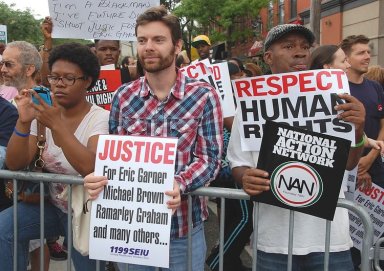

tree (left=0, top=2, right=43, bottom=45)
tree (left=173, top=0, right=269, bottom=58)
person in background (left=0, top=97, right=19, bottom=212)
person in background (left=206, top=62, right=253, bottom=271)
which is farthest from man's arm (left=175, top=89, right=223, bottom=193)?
tree (left=0, top=2, right=43, bottom=45)

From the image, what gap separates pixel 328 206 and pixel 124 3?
2885 mm

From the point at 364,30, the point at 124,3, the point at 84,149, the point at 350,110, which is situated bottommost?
the point at 84,149

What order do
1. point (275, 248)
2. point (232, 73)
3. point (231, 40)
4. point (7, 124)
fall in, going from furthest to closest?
point (231, 40), point (232, 73), point (7, 124), point (275, 248)

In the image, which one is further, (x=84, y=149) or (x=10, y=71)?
(x=10, y=71)

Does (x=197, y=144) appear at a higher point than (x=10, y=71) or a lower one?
lower

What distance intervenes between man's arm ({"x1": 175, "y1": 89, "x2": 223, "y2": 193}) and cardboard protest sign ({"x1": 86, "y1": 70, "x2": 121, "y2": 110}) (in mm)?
1918

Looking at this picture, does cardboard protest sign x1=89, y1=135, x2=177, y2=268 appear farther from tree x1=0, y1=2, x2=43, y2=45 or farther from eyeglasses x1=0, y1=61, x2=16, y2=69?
tree x1=0, y1=2, x2=43, y2=45

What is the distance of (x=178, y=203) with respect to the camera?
7.68ft

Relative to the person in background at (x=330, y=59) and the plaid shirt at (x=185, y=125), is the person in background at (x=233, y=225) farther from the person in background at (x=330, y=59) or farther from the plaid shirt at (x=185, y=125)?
the plaid shirt at (x=185, y=125)

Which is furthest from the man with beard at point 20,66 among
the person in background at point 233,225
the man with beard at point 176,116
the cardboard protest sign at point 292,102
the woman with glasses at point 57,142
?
the cardboard protest sign at point 292,102

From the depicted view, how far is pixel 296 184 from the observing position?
2.30 meters

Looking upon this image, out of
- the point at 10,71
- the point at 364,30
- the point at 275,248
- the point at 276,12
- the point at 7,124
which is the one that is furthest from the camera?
the point at 276,12

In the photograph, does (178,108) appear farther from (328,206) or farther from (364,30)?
(364,30)

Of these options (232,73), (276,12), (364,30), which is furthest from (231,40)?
(232,73)
